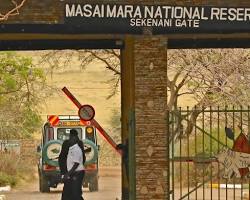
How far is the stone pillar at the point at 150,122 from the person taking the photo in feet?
49.6

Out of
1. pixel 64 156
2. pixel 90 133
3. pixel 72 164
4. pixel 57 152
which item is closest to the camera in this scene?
pixel 72 164

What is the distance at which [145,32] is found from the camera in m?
15.0

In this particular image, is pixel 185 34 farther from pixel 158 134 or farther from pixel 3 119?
pixel 3 119

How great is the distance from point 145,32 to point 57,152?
9259 mm

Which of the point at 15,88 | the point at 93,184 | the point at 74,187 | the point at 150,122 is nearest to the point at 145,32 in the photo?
the point at 150,122

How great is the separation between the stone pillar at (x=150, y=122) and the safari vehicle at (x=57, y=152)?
7402mm

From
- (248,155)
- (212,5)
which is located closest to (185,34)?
(212,5)

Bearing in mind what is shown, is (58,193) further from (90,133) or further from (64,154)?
(64,154)

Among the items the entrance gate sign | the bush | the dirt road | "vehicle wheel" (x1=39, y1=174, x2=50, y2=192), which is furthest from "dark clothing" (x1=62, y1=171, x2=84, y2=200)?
the bush

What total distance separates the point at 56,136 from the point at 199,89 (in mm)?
5404

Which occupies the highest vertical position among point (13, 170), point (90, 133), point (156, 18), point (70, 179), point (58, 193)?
point (156, 18)

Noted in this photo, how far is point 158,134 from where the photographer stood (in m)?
15.1

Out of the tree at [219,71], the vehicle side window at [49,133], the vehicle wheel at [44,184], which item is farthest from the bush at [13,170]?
the tree at [219,71]

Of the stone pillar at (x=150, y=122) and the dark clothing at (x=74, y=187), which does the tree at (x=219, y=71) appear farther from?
the stone pillar at (x=150, y=122)
